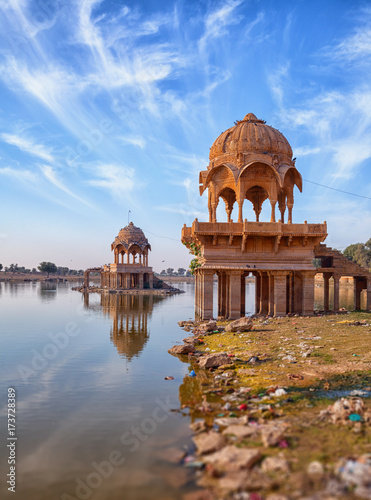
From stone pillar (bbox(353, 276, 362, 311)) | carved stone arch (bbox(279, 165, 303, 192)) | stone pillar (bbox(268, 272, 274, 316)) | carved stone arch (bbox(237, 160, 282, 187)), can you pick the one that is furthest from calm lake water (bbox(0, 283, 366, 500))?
stone pillar (bbox(353, 276, 362, 311))

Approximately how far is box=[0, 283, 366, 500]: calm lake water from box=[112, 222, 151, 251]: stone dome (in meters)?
49.7

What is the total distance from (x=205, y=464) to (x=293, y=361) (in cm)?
633

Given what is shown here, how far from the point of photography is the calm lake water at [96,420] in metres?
5.85

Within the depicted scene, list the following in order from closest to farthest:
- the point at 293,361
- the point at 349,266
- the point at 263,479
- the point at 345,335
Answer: the point at 263,479, the point at 293,361, the point at 345,335, the point at 349,266

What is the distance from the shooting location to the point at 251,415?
7.76m

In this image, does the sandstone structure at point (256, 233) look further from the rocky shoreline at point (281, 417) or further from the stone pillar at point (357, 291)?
the stone pillar at point (357, 291)

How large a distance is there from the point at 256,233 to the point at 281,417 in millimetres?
14002

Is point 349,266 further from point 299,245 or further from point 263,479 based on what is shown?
point 263,479

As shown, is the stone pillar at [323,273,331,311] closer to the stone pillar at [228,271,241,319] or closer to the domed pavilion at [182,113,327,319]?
the domed pavilion at [182,113,327,319]

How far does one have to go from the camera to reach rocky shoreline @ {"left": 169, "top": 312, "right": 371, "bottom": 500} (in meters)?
5.22

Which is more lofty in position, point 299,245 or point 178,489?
point 299,245

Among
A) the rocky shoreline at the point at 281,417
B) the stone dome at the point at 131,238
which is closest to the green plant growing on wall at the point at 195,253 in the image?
the rocky shoreline at the point at 281,417

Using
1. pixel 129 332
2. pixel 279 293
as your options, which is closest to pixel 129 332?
pixel 129 332

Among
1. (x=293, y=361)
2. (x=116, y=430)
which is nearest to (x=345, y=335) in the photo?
(x=293, y=361)
